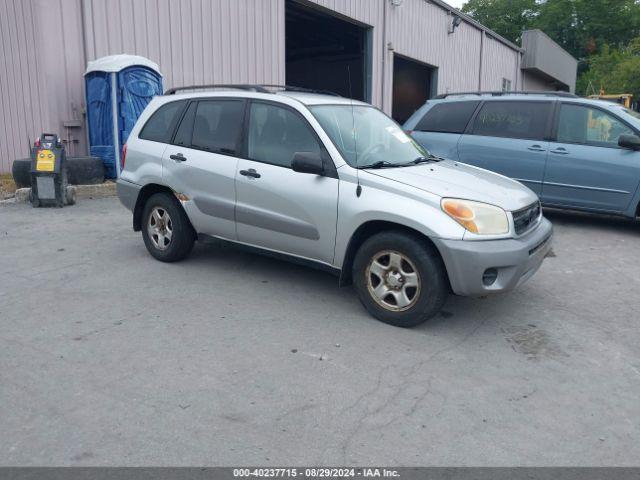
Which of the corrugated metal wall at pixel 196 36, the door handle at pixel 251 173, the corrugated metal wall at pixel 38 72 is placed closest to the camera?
the door handle at pixel 251 173

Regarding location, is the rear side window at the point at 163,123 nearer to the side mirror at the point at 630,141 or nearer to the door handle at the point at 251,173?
the door handle at the point at 251,173

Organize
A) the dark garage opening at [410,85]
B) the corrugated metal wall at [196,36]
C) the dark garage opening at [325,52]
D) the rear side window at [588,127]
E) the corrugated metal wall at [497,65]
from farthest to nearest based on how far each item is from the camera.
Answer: the corrugated metal wall at [497,65]
the dark garage opening at [410,85]
the dark garage opening at [325,52]
the corrugated metal wall at [196,36]
the rear side window at [588,127]

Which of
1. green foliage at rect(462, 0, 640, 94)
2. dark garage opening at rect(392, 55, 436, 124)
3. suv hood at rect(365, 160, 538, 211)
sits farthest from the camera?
green foliage at rect(462, 0, 640, 94)

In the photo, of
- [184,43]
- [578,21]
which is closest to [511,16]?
[578,21]

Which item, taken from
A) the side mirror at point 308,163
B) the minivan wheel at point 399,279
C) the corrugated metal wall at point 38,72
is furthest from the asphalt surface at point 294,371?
the corrugated metal wall at point 38,72

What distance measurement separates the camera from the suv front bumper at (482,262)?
13.3 feet

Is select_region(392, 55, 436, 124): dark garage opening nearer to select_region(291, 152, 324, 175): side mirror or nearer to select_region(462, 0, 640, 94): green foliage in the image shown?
select_region(291, 152, 324, 175): side mirror

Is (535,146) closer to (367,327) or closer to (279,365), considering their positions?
(367,327)

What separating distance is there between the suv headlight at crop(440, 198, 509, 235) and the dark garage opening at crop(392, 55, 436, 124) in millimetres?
17475

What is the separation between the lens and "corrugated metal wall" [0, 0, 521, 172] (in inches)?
389

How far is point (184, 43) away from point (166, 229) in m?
7.04

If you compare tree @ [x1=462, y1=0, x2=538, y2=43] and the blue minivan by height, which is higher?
tree @ [x1=462, y1=0, x2=538, y2=43]

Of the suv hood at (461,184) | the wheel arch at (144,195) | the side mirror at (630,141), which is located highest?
the side mirror at (630,141)

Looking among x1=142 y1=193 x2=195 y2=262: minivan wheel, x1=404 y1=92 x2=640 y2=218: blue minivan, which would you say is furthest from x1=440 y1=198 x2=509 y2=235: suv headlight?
x1=404 y1=92 x2=640 y2=218: blue minivan
